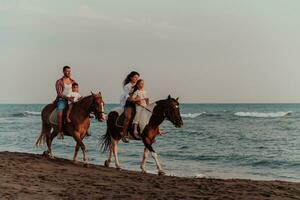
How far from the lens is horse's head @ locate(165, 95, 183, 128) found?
10.8 meters

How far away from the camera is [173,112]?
35.6 ft

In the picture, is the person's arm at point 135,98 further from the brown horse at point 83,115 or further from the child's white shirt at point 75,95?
the child's white shirt at point 75,95

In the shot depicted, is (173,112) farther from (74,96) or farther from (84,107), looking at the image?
(74,96)

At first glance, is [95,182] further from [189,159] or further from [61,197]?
[189,159]

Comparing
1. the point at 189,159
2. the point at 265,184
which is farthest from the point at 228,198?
the point at 189,159

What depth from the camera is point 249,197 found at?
8.34m

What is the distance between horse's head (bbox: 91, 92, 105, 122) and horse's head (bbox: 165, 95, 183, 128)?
5.47 ft

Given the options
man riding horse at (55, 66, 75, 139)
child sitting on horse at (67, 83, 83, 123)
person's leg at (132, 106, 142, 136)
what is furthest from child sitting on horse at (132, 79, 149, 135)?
man riding horse at (55, 66, 75, 139)

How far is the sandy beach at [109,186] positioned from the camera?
26.8 ft

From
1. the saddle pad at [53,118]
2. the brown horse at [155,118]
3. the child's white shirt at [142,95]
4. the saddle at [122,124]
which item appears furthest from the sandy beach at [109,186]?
the child's white shirt at [142,95]

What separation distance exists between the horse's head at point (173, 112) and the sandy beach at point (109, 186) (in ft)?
4.26

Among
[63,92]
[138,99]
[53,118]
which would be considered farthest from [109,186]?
[53,118]

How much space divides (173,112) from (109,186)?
2.63 metres

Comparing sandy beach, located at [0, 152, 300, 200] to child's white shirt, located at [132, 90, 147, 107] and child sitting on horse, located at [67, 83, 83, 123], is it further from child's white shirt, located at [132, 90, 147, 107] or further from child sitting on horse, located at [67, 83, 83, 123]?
child's white shirt, located at [132, 90, 147, 107]
